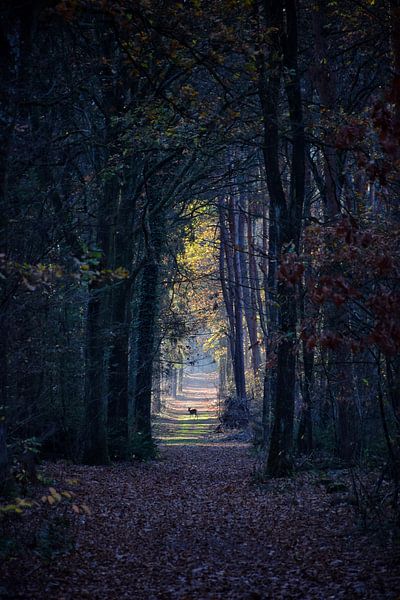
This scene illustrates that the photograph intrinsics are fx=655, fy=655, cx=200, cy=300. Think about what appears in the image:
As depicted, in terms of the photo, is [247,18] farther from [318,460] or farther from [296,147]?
[318,460]

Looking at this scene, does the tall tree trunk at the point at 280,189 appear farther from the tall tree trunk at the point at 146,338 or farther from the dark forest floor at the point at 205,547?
the tall tree trunk at the point at 146,338

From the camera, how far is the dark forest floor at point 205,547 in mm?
6270

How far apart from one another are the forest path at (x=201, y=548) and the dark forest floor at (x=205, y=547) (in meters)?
0.01

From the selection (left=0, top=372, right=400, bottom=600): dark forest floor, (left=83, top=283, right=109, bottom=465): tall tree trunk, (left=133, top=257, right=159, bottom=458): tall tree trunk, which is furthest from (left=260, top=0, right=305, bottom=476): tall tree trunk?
(left=133, top=257, right=159, bottom=458): tall tree trunk

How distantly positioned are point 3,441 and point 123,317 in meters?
9.30

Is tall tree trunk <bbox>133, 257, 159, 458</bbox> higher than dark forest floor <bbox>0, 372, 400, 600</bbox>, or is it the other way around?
tall tree trunk <bbox>133, 257, 159, 458</bbox>

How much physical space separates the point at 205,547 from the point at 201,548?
7 cm

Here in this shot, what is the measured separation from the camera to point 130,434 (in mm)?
17109

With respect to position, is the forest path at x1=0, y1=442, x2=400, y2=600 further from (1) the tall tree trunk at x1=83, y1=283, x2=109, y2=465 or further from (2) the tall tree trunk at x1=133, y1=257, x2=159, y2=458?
(2) the tall tree trunk at x1=133, y1=257, x2=159, y2=458

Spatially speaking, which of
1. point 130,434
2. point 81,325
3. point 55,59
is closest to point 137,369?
point 130,434

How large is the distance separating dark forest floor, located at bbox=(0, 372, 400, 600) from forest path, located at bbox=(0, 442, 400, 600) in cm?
1

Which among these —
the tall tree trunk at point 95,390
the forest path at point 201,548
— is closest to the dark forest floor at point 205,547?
the forest path at point 201,548

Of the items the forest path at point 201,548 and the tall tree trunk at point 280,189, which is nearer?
the forest path at point 201,548

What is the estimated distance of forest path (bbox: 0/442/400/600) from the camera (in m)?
6.25
